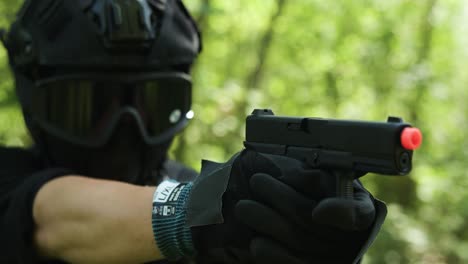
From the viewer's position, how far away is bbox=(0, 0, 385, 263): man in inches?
50.4

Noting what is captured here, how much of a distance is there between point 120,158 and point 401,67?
5798 millimetres

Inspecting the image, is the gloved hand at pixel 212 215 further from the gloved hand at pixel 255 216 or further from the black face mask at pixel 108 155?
the black face mask at pixel 108 155

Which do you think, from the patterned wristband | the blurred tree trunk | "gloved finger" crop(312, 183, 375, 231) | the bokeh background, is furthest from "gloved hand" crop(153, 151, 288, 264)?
the blurred tree trunk

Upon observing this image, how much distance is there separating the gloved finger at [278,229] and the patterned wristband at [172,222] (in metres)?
0.23

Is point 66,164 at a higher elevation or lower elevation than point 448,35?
lower

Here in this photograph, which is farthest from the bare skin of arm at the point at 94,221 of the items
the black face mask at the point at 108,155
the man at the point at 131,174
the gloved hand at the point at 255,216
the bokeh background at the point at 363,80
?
the bokeh background at the point at 363,80

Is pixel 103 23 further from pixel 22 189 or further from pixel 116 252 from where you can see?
pixel 116 252

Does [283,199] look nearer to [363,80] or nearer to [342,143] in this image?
[342,143]

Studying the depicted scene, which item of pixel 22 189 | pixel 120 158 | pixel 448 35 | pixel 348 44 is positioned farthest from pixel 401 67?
pixel 22 189

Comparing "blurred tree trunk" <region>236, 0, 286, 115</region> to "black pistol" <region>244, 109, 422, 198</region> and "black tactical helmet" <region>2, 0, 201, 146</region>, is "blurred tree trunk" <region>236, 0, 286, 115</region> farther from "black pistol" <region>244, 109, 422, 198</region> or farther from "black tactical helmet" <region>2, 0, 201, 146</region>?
"black pistol" <region>244, 109, 422, 198</region>

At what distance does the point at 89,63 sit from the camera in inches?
89.6

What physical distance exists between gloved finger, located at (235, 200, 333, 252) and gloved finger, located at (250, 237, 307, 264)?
0.02 m

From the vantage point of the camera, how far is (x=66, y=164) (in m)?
2.41

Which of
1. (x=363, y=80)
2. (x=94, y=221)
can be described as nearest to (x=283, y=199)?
(x=94, y=221)
